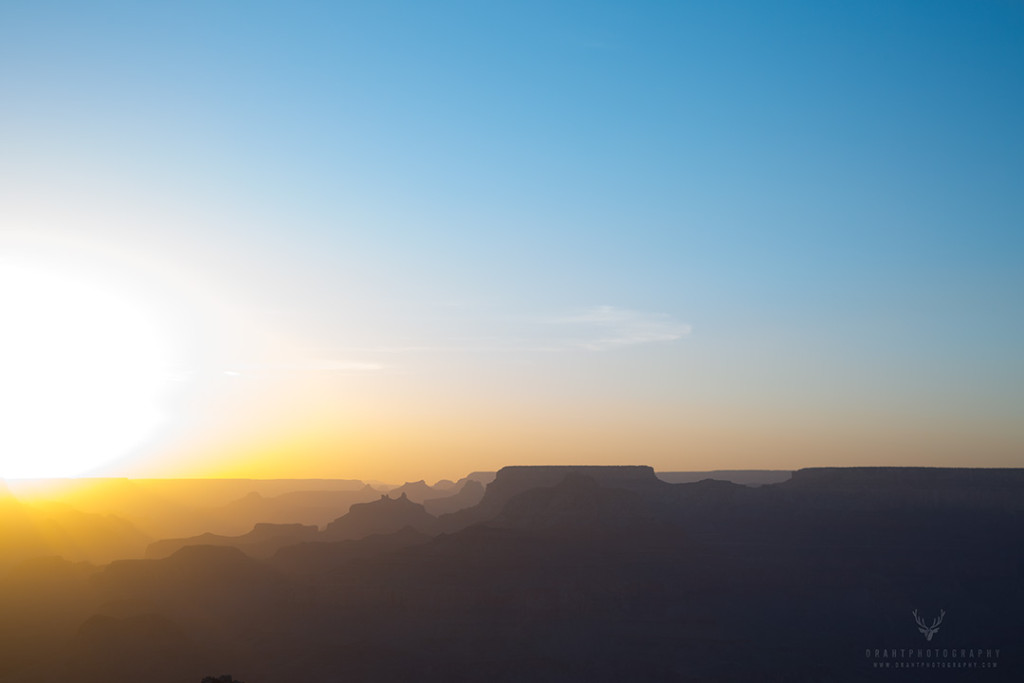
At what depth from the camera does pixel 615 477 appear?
175 meters

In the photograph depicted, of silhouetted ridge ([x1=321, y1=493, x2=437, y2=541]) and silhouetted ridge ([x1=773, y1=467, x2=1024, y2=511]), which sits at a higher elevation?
silhouetted ridge ([x1=773, y1=467, x2=1024, y2=511])

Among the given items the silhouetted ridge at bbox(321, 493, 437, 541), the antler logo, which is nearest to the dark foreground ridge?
the antler logo

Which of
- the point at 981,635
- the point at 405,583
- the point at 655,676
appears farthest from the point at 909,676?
the point at 405,583

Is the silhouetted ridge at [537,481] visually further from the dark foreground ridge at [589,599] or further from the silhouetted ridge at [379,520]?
the dark foreground ridge at [589,599]

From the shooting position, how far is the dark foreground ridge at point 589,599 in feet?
340

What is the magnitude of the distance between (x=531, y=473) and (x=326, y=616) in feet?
237

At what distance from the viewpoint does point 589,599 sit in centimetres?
12369

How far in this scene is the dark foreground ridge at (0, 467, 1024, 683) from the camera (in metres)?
104

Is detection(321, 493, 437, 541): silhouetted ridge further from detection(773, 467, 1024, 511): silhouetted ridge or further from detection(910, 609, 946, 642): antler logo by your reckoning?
detection(910, 609, 946, 642): antler logo

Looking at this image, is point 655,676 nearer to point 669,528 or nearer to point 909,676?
point 909,676
